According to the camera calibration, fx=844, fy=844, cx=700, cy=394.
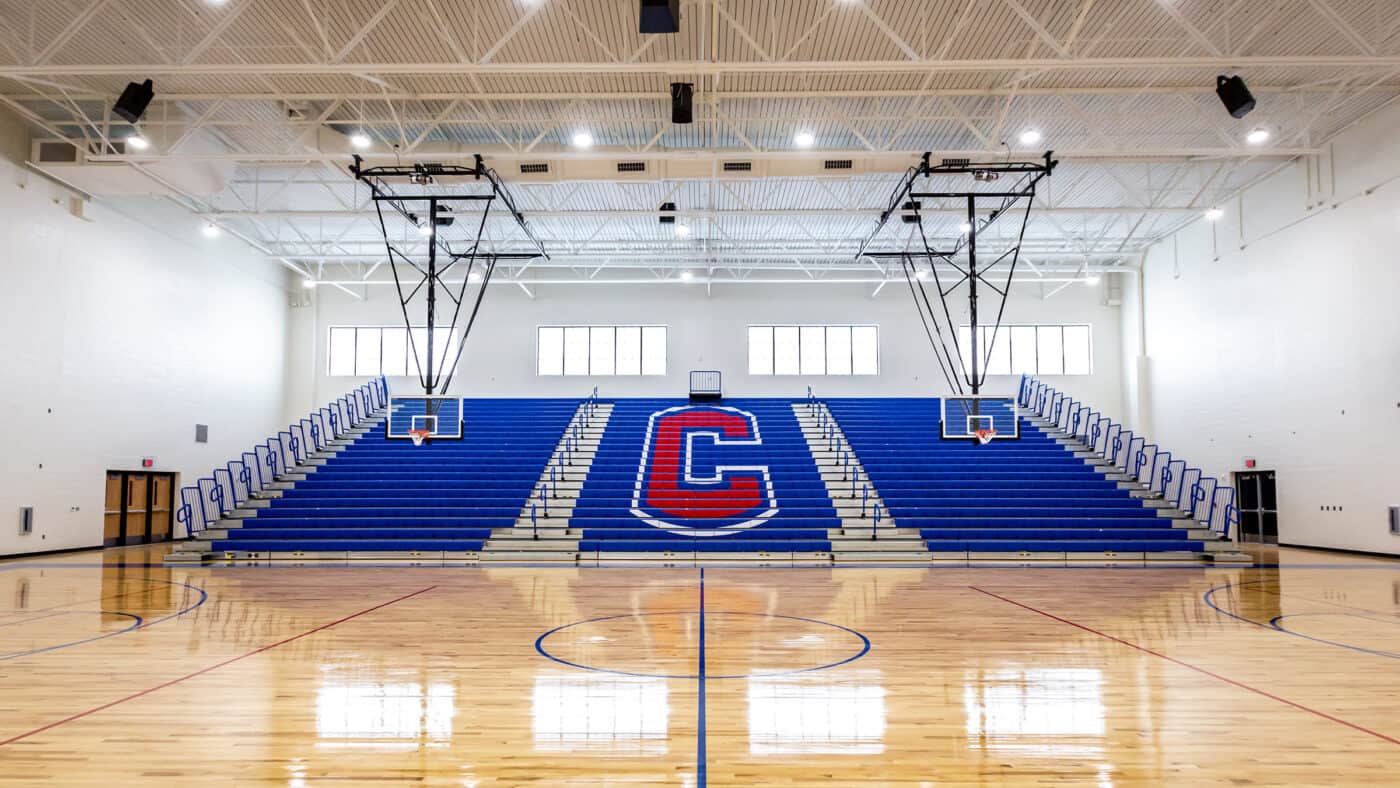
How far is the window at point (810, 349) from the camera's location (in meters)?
24.9

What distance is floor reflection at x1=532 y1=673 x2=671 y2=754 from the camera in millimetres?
4039

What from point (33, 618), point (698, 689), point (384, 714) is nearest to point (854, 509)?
point (698, 689)

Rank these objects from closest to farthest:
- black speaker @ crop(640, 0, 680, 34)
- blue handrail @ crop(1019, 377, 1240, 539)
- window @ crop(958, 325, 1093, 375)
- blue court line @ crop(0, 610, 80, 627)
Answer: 1. blue court line @ crop(0, 610, 80, 627)
2. black speaker @ crop(640, 0, 680, 34)
3. blue handrail @ crop(1019, 377, 1240, 539)
4. window @ crop(958, 325, 1093, 375)

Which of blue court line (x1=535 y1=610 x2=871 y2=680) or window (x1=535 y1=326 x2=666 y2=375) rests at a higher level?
window (x1=535 y1=326 x2=666 y2=375)

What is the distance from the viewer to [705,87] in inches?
512

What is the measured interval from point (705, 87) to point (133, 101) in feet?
26.1

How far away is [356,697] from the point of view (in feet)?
15.9

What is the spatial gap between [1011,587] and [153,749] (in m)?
9.37

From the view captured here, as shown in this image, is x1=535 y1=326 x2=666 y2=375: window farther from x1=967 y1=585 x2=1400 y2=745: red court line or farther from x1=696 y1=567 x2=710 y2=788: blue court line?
x1=696 y1=567 x2=710 y2=788: blue court line

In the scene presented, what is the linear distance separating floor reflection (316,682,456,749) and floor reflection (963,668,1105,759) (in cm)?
270

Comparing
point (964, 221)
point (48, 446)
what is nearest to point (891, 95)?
point (964, 221)

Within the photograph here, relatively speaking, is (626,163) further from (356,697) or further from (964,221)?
(356,697)

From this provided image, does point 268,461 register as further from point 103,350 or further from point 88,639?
point 88,639

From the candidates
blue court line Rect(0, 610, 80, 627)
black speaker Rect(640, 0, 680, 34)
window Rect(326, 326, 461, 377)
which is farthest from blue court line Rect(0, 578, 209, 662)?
window Rect(326, 326, 461, 377)
